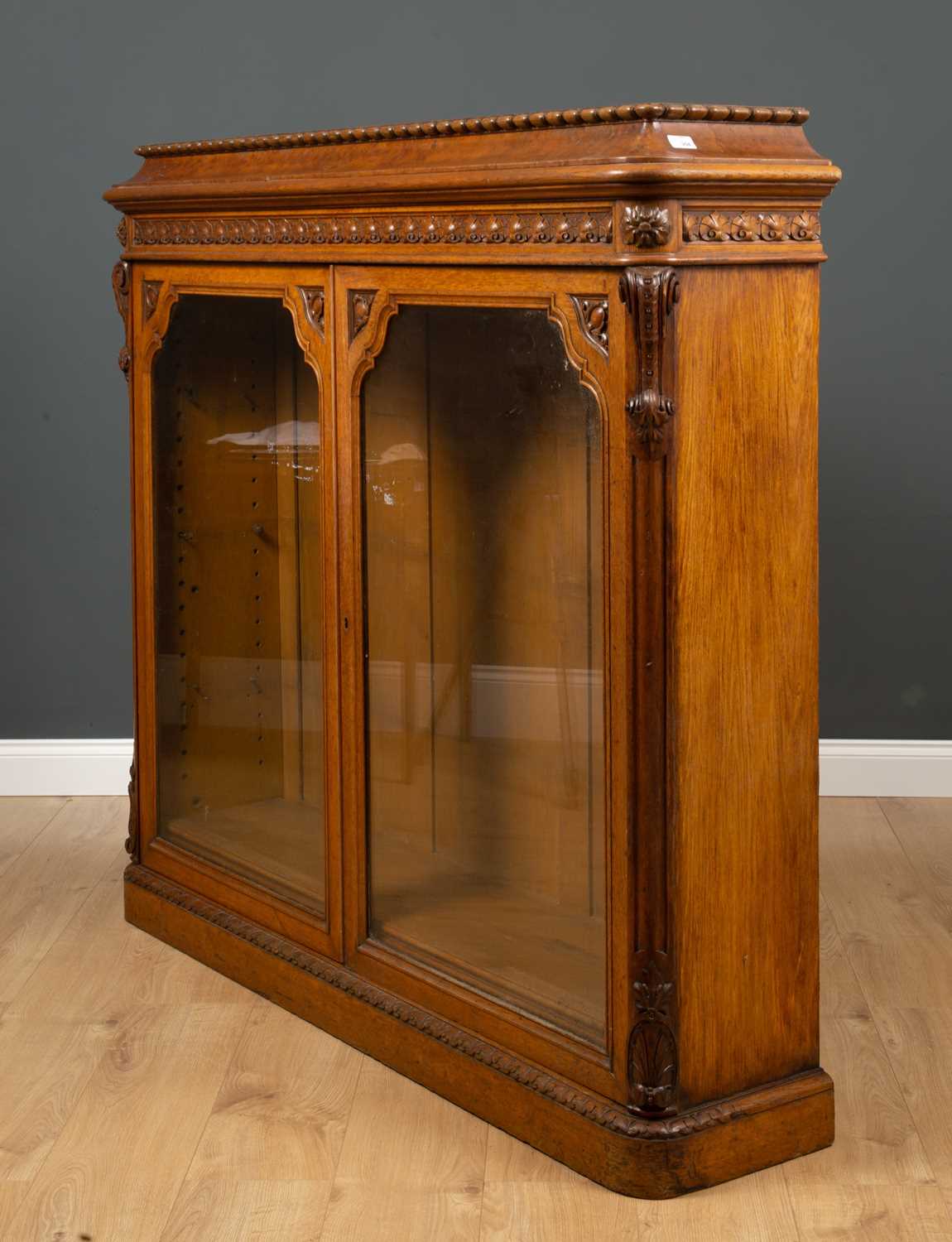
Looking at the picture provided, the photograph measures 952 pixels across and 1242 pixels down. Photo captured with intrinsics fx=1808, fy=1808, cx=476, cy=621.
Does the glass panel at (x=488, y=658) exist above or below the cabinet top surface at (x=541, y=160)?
below

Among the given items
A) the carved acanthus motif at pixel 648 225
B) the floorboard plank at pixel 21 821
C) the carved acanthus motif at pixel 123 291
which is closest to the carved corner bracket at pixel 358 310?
the carved acanthus motif at pixel 648 225

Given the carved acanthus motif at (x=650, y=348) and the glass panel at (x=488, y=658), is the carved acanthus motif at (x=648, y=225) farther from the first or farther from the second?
the glass panel at (x=488, y=658)

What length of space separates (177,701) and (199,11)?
1617mm

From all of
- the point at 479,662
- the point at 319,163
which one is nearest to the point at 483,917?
the point at 479,662

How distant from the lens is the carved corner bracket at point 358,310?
8.61 feet

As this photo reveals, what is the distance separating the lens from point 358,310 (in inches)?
104

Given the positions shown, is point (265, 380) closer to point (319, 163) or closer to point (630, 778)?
point (319, 163)

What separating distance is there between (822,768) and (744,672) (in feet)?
6.07

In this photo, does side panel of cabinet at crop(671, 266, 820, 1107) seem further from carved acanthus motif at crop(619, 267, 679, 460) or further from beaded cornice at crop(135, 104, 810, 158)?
beaded cornice at crop(135, 104, 810, 158)

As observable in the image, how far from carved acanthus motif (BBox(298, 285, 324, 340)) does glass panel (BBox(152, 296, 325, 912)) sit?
3.4 inches

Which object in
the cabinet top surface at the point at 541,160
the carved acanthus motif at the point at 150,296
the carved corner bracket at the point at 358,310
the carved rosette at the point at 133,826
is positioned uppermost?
→ the cabinet top surface at the point at 541,160

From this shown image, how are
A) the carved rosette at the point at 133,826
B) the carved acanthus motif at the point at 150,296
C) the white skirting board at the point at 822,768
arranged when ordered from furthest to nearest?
the white skirting board at the point at 822,768 < the carved rosette at the point at 133,826 < the carved acanthus motif at the point at 150,296

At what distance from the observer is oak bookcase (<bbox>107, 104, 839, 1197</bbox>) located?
7.25 ft

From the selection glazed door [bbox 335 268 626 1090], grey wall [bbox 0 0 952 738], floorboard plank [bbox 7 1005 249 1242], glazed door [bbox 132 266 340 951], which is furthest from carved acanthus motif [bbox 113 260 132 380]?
floorboard plank [bbox 7 1005 249 1242]
